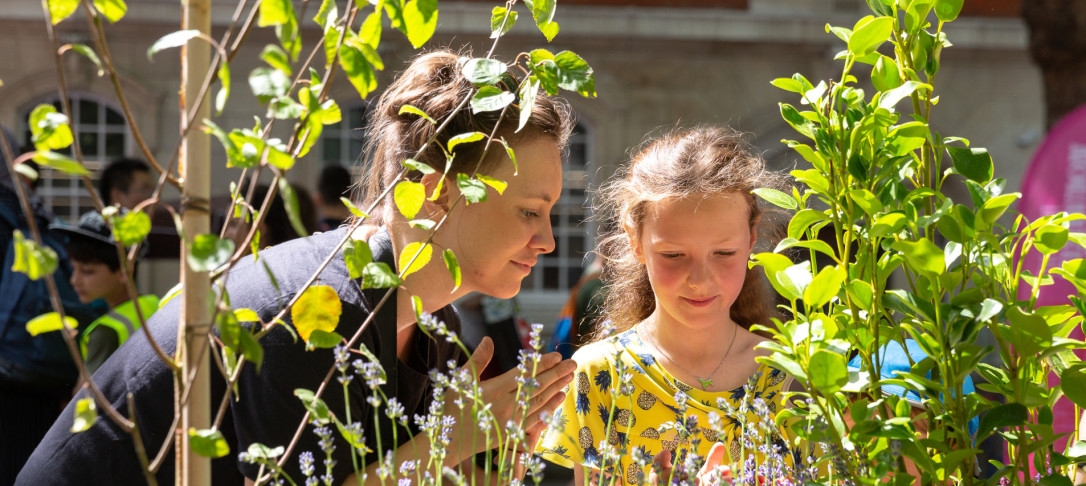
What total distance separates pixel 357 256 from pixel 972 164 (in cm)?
54

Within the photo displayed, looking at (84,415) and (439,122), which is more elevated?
(439,122)

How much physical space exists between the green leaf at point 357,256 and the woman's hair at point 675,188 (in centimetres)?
99

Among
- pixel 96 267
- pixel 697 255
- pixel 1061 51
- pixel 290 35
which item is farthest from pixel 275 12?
pixel 1061 51

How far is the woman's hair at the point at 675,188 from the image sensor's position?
A: 75.2 inches

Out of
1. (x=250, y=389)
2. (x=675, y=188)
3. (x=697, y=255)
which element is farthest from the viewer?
(x=675, y=188)

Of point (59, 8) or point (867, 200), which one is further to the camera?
point (867, 200)

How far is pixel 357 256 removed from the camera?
2.70 ft

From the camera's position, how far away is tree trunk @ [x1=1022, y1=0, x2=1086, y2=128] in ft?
20.4

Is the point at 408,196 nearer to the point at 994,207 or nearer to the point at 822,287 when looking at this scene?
the point at 822,287

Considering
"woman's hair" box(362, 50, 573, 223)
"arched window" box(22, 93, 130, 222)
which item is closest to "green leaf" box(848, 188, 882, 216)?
"woman's hair" box(362, 50, 573, 223)

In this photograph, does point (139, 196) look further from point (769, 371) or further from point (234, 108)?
point (234, 108)

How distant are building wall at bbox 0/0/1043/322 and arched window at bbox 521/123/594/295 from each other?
1.21 ft

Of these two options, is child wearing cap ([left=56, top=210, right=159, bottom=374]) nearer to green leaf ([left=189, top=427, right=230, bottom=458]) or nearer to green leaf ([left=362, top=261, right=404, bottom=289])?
green leaf ([left=362, top=261, right=404, bottom=289])

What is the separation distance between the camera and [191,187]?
2.41ft
